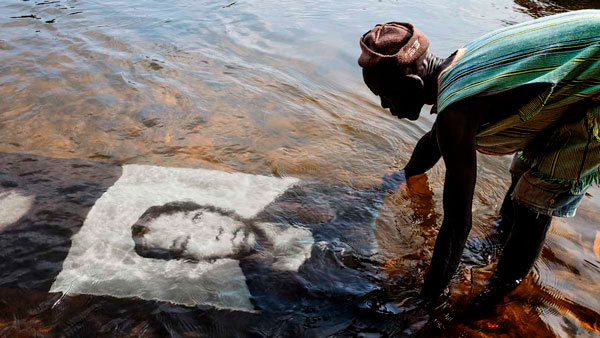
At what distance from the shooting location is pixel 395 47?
66.2 inches

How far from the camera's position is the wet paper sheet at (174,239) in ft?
6.20

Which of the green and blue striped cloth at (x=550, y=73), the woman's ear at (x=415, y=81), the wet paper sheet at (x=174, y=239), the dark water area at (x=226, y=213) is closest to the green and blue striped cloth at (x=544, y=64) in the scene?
the green and blue striped cloth at (x=550, y=73)

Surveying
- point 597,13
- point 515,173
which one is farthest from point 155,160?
point 597,13

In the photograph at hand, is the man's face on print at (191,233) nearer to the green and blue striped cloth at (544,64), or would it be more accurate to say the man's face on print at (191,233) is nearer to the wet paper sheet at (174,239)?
the wet paper sheet at (174,239)

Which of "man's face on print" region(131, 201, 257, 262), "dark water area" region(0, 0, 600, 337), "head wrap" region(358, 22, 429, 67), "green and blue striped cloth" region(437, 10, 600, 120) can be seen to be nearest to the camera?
"green and blue striped cloth" region(437, 10, 600, 120)

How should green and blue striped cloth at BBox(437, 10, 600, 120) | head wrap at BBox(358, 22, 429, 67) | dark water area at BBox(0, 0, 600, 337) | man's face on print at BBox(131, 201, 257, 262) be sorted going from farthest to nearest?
1. man's face on print at BBox(131, 201, 257, 262)
2. dark water area at BBox(0, 0, 600, 337)
3. head wrap at BBox(358, 22, 429, 67)
4. green and blue striped cloth at BBox(437, 10, 600, 120)

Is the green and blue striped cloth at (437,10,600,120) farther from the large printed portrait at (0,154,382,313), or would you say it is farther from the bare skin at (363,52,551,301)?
the large printed portrait at (0,154,382,313)

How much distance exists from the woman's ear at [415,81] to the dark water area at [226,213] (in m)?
0.98

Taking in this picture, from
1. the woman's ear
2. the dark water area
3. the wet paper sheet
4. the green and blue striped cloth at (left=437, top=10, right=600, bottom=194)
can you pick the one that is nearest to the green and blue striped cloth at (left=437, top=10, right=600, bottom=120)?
the green and blue striped cloth at (left=437, top=10, right=600, bottom=194)

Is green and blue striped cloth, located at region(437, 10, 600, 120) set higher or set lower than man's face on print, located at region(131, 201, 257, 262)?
higher

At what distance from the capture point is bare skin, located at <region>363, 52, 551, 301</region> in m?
1.43

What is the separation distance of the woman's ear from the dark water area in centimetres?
98

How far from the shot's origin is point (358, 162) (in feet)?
10.4

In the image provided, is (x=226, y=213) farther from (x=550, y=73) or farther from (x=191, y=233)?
(x=550, y=73)
